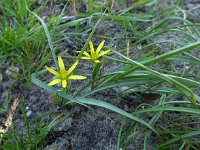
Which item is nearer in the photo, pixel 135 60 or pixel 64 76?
pixel 64 76

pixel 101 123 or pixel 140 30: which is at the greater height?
pixel 140 30

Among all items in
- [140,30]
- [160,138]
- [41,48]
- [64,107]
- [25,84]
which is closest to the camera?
[160,138]

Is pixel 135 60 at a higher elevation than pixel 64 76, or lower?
lower

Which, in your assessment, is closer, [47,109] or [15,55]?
[47,109]

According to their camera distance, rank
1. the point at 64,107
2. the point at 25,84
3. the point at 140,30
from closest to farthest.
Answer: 1. the point at 64,107
2. the point at 25,84
3. the point at 140,30

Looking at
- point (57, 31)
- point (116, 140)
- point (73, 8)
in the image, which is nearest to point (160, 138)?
point (116, 140)

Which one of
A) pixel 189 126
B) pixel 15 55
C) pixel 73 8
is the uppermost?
pixel 73 8

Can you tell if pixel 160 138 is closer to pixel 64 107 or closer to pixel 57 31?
pixel 64 107
